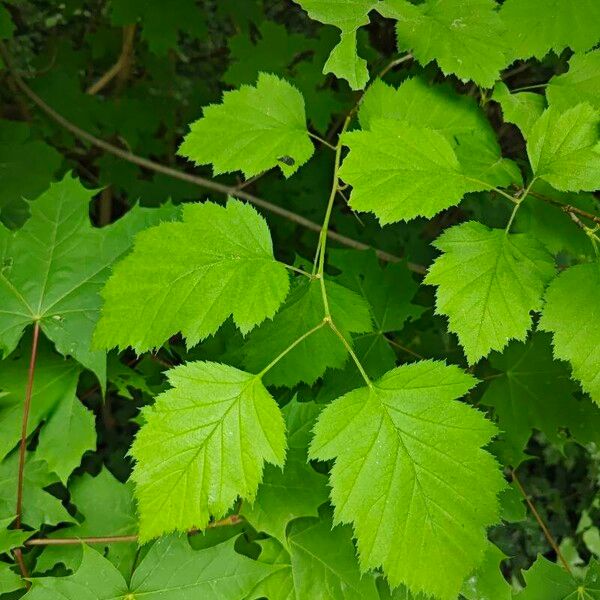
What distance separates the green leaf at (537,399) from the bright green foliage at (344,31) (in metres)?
0.85

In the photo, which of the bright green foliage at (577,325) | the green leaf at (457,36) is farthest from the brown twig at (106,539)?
the green leaf at (457,36)

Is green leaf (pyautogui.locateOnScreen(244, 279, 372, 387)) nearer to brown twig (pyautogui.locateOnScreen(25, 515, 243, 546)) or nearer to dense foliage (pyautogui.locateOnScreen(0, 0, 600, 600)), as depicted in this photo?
dense foliage (pyautogui.locateOnScreen(0, 0, 600, 600))

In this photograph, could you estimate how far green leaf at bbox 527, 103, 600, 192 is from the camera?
107cm

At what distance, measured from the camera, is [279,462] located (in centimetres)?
95

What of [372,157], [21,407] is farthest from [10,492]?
[372,157]

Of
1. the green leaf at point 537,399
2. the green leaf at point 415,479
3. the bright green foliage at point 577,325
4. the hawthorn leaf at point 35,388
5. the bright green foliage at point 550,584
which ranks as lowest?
the bright green foliage at point 550,584

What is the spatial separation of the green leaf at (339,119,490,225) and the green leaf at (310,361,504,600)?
0.91 ft

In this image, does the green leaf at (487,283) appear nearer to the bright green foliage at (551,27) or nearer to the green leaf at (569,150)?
the green leaf at (569,150)

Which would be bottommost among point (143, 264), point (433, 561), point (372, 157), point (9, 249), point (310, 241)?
point (310, 241)

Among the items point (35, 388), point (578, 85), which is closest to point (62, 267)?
point (35, 388)

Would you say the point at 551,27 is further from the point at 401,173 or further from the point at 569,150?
the point at 401,173

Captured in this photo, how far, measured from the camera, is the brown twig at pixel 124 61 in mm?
2576

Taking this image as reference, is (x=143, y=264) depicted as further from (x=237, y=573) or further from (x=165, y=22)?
(x=165, y=22)

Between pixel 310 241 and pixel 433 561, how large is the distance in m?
1.85
